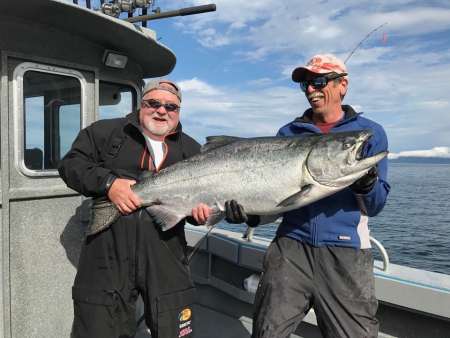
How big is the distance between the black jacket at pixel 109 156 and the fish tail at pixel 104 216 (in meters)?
0.09

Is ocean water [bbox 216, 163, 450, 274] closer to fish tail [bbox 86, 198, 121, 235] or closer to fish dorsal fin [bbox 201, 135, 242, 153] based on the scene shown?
fish dorsal fin [bbox 201, 135, 242, 153]

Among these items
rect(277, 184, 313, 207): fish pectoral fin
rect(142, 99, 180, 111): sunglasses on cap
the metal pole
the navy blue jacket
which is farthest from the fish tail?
the metal pole

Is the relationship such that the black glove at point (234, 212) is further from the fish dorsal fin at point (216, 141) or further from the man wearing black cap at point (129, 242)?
the fish dorsal fin at point (216, 141)

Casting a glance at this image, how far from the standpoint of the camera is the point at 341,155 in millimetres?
2699

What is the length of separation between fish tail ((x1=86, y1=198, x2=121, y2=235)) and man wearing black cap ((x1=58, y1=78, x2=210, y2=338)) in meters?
0.06

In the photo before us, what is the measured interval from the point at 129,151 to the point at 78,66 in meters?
1.49

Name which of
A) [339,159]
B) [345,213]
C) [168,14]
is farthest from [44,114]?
[345,213]

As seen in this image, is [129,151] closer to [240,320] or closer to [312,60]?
[312,60]

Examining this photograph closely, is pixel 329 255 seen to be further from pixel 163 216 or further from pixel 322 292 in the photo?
pixel 163 216

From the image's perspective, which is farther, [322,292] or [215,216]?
[215,216]

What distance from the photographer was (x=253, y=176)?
2.97 metres

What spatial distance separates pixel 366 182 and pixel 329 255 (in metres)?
0.68

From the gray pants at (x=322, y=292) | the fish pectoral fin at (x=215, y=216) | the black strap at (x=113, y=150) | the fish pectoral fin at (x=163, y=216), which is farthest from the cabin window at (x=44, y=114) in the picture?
the gray pants at (x=322, y=292)

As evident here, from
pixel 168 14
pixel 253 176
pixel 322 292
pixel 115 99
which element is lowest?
pixel 322 292
